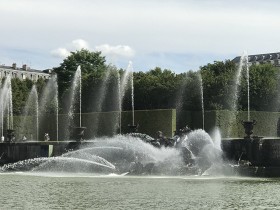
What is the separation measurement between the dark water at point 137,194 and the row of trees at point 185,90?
33.1 m

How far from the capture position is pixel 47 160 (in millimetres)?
34875

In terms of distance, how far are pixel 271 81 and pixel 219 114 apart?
50.7ft

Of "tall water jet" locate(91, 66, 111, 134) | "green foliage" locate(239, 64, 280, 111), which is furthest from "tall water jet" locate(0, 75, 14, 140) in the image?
"green foliage" locate(239, 64, 280, 111)

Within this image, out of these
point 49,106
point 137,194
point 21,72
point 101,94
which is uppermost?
point 21,72

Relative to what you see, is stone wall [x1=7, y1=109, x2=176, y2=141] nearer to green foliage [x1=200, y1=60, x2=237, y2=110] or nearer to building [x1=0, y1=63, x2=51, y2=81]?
green foliage [x1=200, y1=60, x2=237, y2=110]

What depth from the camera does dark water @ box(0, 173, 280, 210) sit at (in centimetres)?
1733

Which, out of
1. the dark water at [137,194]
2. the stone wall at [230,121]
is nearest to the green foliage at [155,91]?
the stone wall at [230,121]

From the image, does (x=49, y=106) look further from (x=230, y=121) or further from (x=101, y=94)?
(x=230, y=121)

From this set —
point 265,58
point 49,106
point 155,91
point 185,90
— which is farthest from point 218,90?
point 265,58

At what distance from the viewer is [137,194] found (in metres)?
20.0

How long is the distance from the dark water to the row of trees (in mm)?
33062

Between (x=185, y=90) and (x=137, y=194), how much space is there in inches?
1598

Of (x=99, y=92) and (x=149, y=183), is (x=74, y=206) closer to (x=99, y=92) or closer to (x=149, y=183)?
(x=149, y=183)

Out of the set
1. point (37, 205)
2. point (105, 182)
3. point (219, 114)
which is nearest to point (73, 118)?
point (219, 114)
